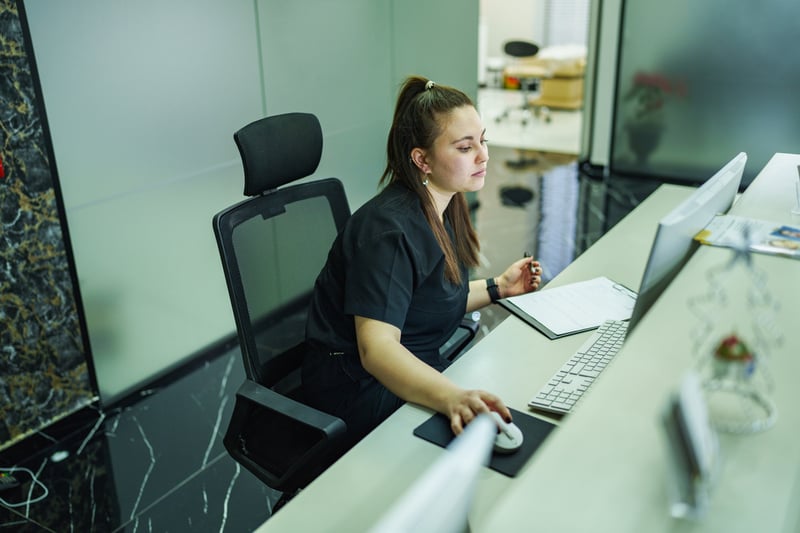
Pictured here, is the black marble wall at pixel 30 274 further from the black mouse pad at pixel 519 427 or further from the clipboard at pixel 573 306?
the black mouse pad at pixel 519 427

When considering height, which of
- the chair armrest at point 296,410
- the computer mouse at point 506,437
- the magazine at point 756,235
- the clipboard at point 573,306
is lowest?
the chair armrest at point 296,410

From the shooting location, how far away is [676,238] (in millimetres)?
1328

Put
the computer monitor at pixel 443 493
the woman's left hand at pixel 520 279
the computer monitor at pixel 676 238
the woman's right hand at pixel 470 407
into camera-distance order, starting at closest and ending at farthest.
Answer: the computer monitor at pixel 443 493 < the computer monitor at pixel 676 238 < the woman's right hand at pixel 470 407 < the woman's left hand at pixel 520 279

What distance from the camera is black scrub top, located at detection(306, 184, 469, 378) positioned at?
1.59 metres

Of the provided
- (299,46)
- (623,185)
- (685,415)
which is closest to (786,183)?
(685,415)

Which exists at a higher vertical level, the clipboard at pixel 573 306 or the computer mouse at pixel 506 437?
the computer mouse at pixel 506 437

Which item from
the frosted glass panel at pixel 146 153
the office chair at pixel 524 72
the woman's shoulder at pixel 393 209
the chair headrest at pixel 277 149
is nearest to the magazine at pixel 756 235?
the woman's shoulder at pixel 393 209

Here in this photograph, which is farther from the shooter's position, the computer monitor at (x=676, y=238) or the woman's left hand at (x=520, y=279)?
the woman's left hand at (x=520, y=279)

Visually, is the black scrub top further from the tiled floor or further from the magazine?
the tiled floor

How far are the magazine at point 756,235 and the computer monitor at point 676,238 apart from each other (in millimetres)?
28

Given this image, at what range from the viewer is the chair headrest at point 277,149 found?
5.79ft

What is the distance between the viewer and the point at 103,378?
9.34 feet


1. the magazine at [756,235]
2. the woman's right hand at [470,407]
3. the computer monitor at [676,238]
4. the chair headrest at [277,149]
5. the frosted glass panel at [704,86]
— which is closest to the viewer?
the computer monitor at [676,238]

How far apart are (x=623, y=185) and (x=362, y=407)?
439cm
